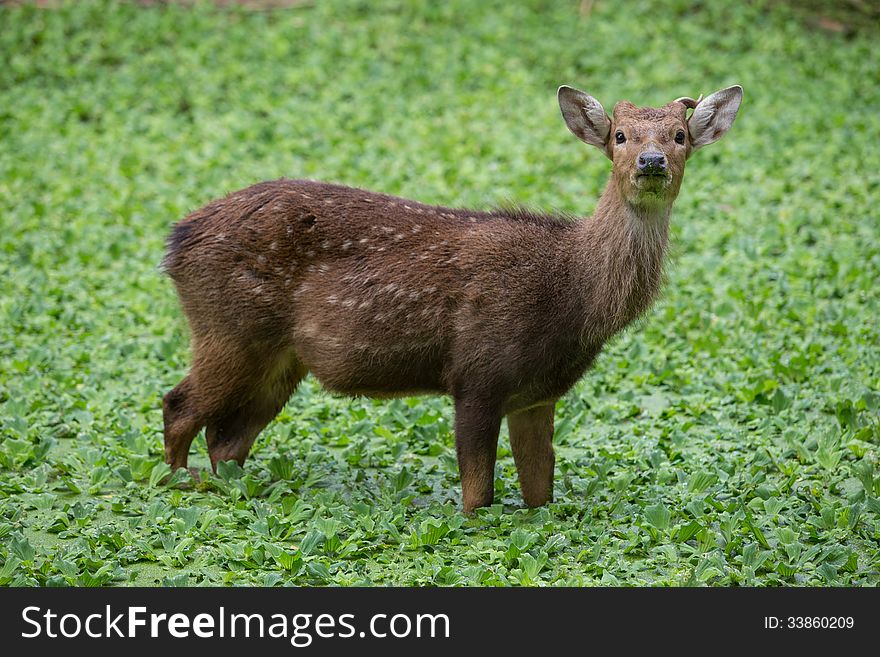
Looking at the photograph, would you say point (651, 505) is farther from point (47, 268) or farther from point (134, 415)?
point (47, 268)

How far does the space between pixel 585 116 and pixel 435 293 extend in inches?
47.5

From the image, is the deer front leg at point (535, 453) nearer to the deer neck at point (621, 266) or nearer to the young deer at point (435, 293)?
the young deer at point (435, 293)

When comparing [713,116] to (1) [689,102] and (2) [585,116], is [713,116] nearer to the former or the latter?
(1) [689,102]

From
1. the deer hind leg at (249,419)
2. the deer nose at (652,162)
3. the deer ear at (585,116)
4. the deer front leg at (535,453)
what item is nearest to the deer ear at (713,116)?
the deer ear at (585,116)

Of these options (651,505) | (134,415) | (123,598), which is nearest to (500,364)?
(651,505)

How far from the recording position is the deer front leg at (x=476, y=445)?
6.26 m

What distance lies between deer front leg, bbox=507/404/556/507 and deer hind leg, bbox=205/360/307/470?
129 cm

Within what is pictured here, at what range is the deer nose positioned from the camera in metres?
5.92

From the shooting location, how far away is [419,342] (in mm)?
6434

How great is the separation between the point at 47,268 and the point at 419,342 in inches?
183

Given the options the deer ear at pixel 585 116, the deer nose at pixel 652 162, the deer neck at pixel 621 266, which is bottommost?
the deer neck at pixel 621 266

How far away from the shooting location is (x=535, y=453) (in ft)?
21.6

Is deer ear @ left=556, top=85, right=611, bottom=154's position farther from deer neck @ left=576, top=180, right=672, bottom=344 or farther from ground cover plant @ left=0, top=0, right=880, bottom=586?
ground cover plant @ left=0, top=0, right=880, bottom=586

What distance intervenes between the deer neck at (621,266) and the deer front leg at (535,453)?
22.9 inches
